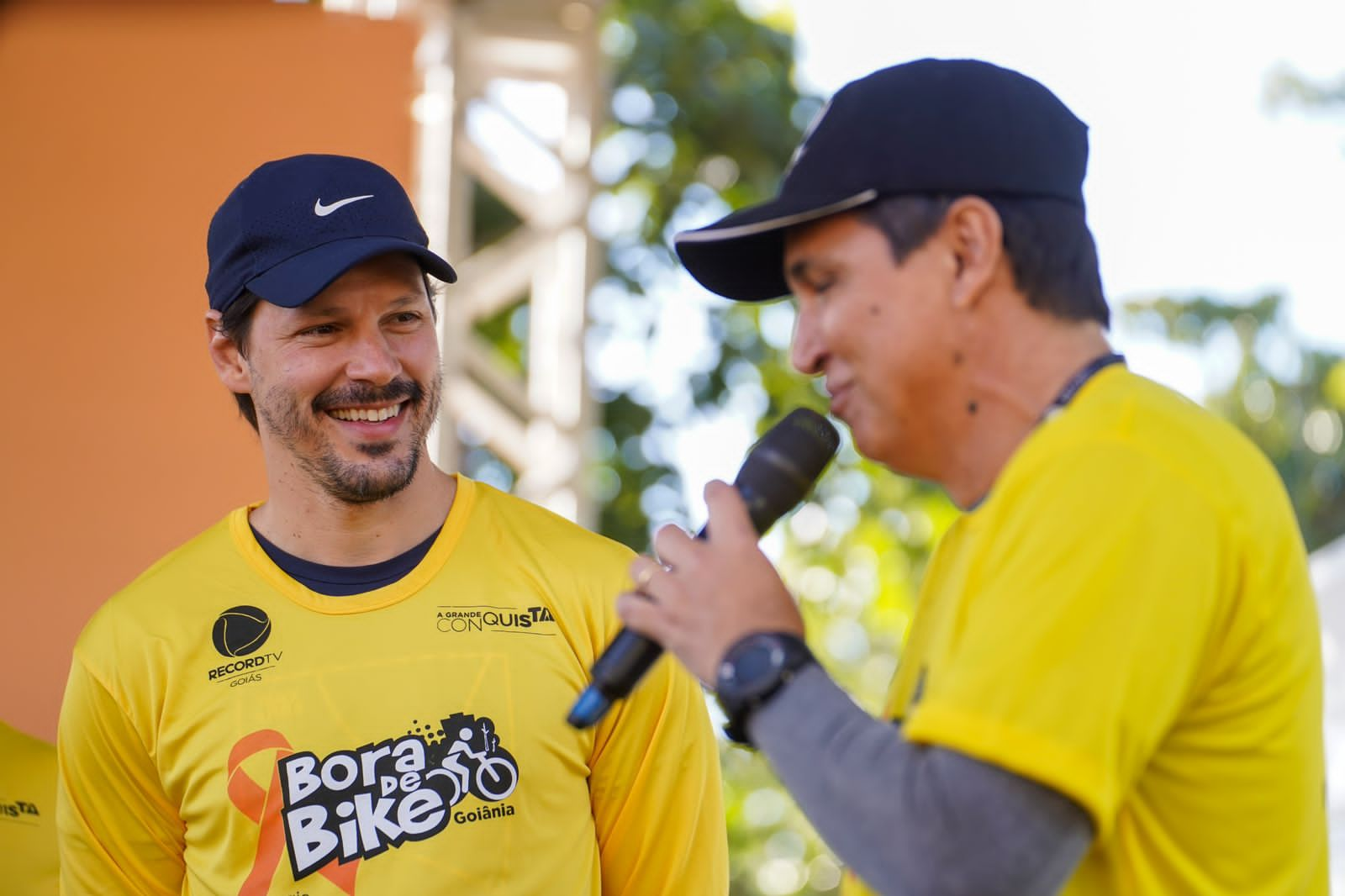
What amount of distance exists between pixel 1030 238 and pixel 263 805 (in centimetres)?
141

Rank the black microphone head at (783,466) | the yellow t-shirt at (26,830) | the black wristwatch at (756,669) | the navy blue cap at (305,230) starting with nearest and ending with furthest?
the black wristwatch at (756,669) < the black microphone head at (783,466) < the navy blue cap at (305,230) < the yellow t-shirt at (26,830)

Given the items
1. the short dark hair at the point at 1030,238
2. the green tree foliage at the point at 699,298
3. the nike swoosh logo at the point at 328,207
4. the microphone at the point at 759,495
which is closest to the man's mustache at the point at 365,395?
the nike swoosh logo at the point at 328,207

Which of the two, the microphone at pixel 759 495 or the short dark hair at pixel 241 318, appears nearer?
the microphone at pixel 759 495

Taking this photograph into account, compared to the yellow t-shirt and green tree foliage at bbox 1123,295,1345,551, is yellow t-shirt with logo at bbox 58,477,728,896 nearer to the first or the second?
the yellow t-shirt

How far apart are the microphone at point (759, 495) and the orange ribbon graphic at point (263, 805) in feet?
2.57

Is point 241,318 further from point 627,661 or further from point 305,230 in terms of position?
point 627,661

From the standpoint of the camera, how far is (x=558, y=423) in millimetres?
5152

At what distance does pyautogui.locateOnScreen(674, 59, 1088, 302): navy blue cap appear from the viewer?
135 cm

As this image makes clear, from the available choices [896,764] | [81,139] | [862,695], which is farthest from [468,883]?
[862,695]

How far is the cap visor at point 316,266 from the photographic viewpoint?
2215 millimetres

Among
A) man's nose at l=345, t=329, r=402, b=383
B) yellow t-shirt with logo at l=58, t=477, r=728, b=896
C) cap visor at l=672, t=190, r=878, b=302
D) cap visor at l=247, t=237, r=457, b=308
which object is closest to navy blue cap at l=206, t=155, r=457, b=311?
cap visor at l=247, t=237, r=457, b=308

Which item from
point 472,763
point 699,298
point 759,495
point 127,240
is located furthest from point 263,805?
point 699,298

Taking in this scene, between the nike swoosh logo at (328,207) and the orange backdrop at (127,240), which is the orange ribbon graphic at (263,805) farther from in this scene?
the orange backdrop at (127,240)

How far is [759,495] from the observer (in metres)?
1.51
